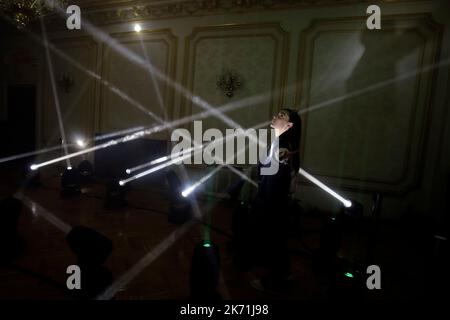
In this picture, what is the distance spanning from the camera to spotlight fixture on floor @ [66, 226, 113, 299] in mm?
2221

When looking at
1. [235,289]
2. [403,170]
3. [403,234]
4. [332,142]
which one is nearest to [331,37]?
[332,142]

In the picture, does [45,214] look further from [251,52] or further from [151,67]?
[251,52]

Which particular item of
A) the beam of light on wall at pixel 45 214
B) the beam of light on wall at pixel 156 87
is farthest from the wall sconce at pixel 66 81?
the beam of light on wall at pixel 45 214

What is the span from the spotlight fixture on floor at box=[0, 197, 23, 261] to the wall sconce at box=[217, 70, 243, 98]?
155 inches

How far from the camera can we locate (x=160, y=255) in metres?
3.14

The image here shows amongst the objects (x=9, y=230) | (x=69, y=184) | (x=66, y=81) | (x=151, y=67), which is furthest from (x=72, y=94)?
(x=9, y=230)

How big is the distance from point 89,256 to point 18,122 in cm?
807

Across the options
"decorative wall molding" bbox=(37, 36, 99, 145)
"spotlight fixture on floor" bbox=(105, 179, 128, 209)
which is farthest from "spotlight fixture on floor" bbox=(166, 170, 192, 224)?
"decorative wall molding" bbox=(37, 36, 99, 145)

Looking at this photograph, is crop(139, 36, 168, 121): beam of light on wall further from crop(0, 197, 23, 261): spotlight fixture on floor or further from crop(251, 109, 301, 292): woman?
crop(251, 109, 301, 292): woman

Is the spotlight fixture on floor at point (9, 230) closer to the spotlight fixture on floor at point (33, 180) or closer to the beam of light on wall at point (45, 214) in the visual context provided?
the beam of light on wall at point (45, 214)
